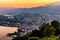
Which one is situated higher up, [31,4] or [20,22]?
[31,4]

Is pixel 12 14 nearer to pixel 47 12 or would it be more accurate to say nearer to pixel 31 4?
pixel 31 4

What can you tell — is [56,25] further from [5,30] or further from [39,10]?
[5,30]

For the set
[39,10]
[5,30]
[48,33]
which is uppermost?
[39,10]

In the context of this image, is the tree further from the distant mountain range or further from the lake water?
the lake water

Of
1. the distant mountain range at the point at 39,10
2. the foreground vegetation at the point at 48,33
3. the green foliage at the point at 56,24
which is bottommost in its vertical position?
the foreground vegetation at the point at 48,33

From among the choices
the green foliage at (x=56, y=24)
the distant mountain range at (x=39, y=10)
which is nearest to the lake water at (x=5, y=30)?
the distant mountain range at (x=39, y=10)

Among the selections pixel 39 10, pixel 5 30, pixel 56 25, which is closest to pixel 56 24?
pixel 56 25

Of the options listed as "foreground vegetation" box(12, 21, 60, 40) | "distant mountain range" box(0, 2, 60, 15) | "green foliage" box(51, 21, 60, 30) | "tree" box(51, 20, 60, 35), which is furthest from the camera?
"distant mountain range" box(0, 2, 60, 15)

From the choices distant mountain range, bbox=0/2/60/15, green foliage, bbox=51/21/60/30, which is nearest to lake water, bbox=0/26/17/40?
distant mountain range, bbox=0/2/60/15

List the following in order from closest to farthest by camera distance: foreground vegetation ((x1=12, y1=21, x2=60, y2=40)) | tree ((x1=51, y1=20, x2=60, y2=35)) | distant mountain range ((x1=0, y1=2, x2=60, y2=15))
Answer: foreground vegetation ((x1=12, y1=21, x2=60, y2=40)), tree ((x1=51, y1=20, x2=60, y2=35)), distant mountain range ((x1=0, y1=2, x2=60, y2=15))

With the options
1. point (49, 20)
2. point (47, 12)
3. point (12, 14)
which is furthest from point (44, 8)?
point (12, 14)

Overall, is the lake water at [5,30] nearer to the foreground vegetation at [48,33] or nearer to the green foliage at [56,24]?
the foreground vegetation at [48,33]
